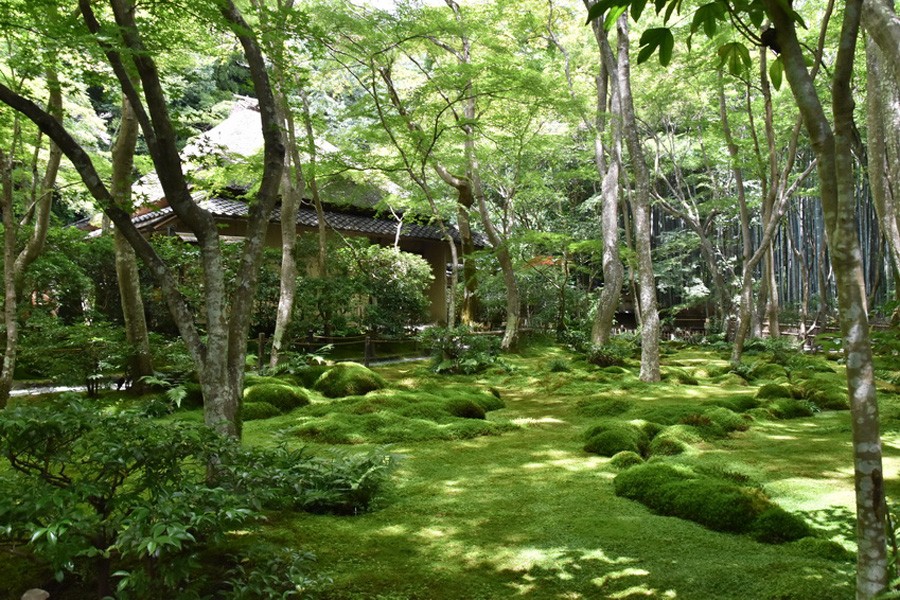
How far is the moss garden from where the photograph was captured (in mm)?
3498

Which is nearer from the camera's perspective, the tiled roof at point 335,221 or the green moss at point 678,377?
the green moss at point 678,377

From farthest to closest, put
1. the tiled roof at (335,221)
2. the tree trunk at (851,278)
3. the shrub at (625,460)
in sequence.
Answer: the tiled roof at (335,221)
the shrub at (625,460)
the tree trunk at (851,278)

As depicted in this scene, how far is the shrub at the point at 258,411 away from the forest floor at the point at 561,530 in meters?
0.78

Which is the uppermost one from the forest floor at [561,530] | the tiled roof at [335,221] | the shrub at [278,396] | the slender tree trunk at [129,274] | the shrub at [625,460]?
the tiled roof at [335,221]

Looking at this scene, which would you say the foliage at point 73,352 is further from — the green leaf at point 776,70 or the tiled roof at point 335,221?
the green leaf at point 776,70

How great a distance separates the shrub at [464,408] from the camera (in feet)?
27.4

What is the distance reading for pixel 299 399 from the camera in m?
8.59

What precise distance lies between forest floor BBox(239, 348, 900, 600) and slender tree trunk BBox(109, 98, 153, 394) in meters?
2.95

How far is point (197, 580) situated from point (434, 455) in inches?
137

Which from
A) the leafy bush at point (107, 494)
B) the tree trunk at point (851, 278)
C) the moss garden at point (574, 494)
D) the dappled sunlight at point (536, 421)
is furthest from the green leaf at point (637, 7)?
the dappled sunlight at point (536, 421)

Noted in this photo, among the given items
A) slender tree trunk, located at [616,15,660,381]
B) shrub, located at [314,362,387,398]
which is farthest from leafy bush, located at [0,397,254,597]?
slender tree trunk, located at [616,15,660,381]

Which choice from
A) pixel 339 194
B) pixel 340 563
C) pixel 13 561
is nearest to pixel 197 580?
pixel 340 563

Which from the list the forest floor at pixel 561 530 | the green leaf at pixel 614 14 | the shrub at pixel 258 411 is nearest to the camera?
the green leaf at pixel 614 14

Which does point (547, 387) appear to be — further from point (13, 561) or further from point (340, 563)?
point (13, 561)
